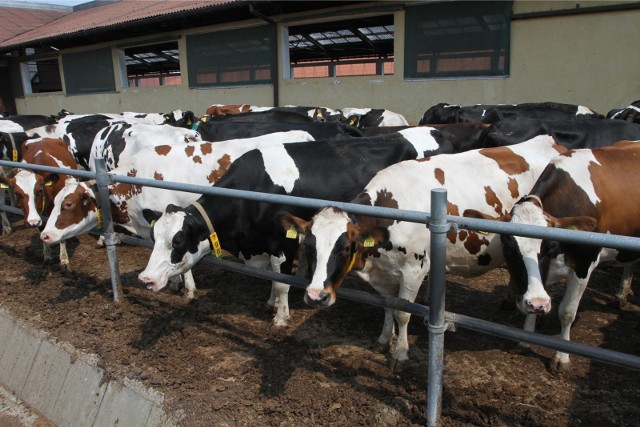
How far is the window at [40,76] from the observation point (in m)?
24.9

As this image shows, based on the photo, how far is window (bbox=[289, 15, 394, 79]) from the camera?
17078 mm

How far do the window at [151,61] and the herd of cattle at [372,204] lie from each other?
50.8ft

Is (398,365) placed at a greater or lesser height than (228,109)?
lesser

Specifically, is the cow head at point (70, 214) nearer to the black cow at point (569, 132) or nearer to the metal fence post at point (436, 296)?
the metal fence post at point (436, 296)

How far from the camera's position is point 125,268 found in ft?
19.1

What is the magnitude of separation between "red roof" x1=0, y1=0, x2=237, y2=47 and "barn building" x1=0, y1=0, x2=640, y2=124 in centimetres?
29

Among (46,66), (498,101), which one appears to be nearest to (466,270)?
(498,101)

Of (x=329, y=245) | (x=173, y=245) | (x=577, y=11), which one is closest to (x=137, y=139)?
(x=173, y=245)

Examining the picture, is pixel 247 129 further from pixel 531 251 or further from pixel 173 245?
pixel 531 251

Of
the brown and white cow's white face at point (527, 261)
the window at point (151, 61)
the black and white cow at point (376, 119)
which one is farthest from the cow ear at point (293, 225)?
the window at point (151, 61)

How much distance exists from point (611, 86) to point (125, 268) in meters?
10.5

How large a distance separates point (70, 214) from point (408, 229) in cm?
348

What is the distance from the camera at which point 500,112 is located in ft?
31.8

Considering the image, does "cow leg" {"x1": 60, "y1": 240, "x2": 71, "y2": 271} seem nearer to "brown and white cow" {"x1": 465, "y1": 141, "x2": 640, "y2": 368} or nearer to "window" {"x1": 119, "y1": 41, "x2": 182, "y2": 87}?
"brown and white cow" {"x1": 465, "y1": 141, "x2": 640, "y2": 368}
